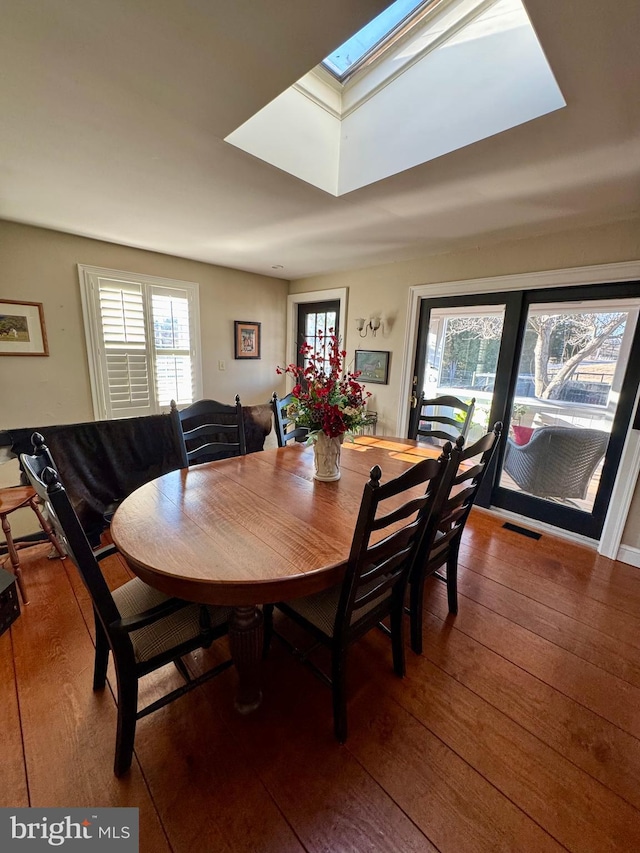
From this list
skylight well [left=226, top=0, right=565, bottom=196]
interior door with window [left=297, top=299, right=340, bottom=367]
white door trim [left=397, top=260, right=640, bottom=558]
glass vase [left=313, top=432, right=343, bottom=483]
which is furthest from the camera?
interior door with window [left=297, top=299, right=340, bottom=367]

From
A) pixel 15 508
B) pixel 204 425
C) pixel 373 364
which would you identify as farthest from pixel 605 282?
pixel 15 508

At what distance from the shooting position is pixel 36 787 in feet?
3.53

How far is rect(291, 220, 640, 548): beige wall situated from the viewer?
233 centimetres

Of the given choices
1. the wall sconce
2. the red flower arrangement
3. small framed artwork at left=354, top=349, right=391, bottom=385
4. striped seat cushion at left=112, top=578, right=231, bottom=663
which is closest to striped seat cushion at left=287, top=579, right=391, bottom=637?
striped seat cushion at left=112, top=578, right=231, bottom=663

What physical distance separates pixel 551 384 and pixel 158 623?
3.10 meters

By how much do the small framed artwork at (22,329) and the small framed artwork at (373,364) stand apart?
314 cm

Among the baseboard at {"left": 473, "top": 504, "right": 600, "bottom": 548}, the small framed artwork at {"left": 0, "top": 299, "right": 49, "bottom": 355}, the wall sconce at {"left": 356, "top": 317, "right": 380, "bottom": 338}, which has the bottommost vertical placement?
the baseboard at {"left": 473, "top": 504, "right": 600, "bottom": 548}

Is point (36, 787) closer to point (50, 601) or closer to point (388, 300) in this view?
point (50, 601)

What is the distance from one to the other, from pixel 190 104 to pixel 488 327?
267cm

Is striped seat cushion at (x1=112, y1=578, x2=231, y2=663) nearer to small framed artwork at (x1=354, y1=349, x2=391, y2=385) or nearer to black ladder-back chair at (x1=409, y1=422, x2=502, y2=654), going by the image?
black ladder-back chair at (x1=409, y1=422, x2=502, y2=654)

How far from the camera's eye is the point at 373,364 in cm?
387

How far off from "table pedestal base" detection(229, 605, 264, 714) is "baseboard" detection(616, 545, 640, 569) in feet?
8.70

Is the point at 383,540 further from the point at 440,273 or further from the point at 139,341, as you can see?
the point at 139,341

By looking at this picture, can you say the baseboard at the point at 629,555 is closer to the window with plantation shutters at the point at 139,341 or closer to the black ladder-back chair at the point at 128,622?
the black ladder-back chair at the point at 128,622
